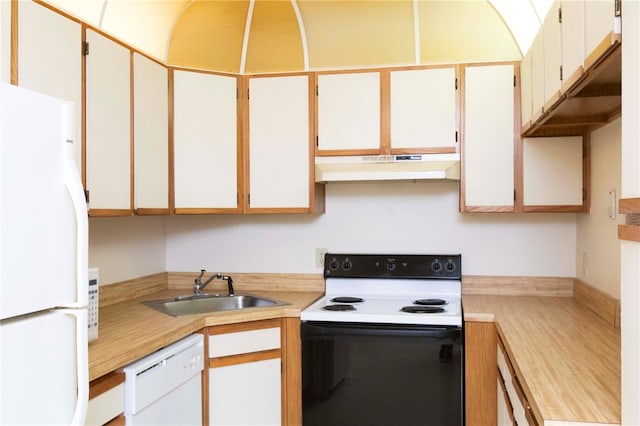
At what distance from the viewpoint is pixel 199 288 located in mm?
3244

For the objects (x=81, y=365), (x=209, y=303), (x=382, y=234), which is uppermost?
(x=382, y=234)

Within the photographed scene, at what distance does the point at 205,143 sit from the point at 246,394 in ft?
4.60

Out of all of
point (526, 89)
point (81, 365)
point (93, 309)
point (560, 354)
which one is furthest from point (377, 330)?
point (81, 365)

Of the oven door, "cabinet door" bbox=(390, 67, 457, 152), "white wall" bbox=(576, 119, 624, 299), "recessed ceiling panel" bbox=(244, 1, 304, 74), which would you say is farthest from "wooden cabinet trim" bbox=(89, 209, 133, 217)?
"white wall" bbox=(576, 119, 624, 299)

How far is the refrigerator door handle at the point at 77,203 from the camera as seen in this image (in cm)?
140

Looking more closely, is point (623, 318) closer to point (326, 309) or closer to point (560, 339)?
point (560, 339)

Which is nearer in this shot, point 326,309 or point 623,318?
point 623,318

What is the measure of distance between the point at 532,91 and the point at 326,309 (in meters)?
1.48

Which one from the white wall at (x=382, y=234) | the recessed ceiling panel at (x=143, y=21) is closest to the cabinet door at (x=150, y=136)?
the recessed ceiling panel at (x=143, y=21)

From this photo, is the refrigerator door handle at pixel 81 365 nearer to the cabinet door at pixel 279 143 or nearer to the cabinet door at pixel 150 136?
the cabinet door at pixel 150 136

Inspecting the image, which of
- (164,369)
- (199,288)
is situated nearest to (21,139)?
(164,369)

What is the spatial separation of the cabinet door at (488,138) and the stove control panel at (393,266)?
40 centimetres

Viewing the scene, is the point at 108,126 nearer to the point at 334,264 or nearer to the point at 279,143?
the point at 279,143

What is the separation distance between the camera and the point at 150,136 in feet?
9.25
